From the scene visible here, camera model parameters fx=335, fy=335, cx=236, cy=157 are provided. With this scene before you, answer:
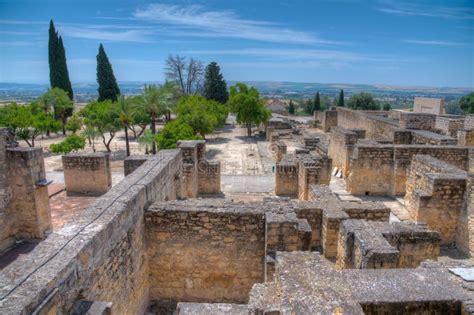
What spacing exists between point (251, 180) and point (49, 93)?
92.2ft

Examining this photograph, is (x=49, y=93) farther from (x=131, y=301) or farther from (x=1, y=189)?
(x=131, y=301)

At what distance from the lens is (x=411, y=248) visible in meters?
6.95

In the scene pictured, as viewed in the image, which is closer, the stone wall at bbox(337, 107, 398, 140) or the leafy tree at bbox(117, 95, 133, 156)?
the stone wall at bbox(337, 107, 398, 140)

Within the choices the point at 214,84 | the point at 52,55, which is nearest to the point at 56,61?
the point at 52,55

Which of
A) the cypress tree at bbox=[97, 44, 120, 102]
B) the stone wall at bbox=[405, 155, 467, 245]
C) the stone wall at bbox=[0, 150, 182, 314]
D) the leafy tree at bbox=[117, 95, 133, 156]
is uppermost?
the cypress tree at bbox=[97, 44, 120, 102]

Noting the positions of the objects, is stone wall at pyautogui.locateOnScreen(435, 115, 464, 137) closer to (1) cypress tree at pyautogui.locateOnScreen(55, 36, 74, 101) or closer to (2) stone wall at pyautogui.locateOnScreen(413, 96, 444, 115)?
(2) stone wall at pyautogui.locateOnScreen(413, 96, 444, 115)

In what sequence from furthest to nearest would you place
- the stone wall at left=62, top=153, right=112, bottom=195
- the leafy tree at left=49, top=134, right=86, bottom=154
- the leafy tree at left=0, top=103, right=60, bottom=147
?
the leafy tree at left=0, top=103, right=60, bottom=147
the leafy tree at left=49, top=134, right=86, bottom=154
the stone wall at left=62, top=153, right=112, bottom=195

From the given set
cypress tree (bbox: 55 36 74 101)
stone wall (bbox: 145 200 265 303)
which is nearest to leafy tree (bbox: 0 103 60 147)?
cypress tree (bbox: 55 36 74 101)

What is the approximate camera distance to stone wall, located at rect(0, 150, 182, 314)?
347cm

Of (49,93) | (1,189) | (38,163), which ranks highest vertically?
(49,93)

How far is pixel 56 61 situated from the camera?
41625 millimetres

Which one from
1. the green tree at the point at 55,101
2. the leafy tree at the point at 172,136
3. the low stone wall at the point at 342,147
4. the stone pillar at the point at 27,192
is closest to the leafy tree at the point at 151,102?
the leafy tree at the point at 172,136

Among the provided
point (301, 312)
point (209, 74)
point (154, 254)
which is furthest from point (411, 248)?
point (209, 74)

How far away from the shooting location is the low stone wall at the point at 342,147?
1672cm
